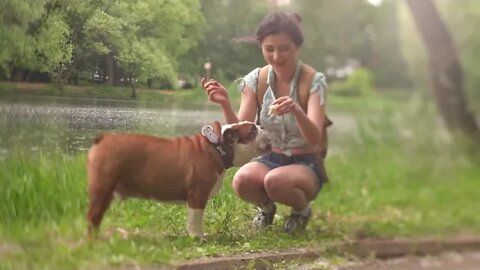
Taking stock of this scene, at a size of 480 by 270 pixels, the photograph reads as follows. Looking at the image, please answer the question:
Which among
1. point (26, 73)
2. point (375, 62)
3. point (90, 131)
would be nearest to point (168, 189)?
point (90, 131)

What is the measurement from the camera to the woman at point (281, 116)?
1028mm

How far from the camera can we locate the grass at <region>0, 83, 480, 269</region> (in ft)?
2.74

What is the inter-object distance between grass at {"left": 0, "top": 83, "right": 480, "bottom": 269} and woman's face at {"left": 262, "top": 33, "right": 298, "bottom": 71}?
4.2 inches

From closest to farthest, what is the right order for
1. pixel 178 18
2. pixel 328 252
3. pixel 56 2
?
1. pixel 56 2
2. pixel 178 18
3. pixel 328 252

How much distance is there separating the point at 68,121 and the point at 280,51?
0.33 meters

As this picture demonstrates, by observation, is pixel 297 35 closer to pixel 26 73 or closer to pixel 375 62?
pixel 375 62

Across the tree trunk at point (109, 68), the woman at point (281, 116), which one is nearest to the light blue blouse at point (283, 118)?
the woman at point (281, 116)

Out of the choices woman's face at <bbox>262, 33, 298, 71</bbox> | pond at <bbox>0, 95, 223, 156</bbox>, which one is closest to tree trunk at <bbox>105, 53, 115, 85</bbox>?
pond at <bbox>0, 95, 223, 156</bbox>

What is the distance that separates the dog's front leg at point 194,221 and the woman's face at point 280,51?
25 cm

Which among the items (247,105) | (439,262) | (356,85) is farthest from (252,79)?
(439,262)

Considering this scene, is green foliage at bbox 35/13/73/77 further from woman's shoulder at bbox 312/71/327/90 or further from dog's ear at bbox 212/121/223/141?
woman's shoulder at bbox 312/71/327/90

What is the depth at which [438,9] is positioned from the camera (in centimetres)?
101

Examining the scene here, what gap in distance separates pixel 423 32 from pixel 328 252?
37cm

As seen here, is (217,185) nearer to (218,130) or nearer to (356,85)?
(218,130)
